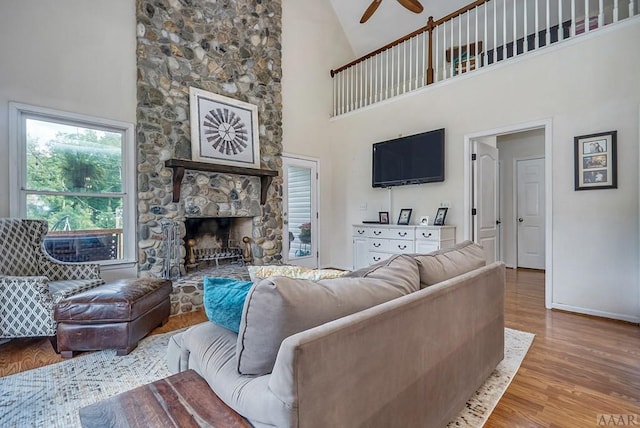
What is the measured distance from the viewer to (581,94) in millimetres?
3242

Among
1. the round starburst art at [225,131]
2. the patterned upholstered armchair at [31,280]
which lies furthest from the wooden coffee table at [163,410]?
the round starburst art at [225,131]

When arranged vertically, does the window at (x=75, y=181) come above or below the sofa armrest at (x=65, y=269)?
above

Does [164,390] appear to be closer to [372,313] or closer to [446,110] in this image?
[372,313]

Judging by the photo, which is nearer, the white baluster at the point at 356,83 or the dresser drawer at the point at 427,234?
the dresser drawer at the point at 427,234

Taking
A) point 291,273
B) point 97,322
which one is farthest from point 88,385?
point 291,273

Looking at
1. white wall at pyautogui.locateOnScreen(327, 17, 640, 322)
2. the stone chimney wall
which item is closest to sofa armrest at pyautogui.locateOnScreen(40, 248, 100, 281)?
the stone chimney wall

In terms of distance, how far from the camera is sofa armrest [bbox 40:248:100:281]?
2830 mm

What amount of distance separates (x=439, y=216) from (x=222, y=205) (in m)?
2.96

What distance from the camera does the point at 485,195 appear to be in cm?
434

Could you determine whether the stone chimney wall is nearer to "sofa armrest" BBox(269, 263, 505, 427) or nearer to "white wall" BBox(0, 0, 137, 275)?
"white wall" BBox(0, 0, 137, 275)

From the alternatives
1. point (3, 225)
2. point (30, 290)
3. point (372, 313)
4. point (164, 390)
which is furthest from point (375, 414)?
point (3, 225)

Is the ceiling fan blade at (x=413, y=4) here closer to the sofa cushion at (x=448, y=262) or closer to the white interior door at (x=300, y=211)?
the white interior door at (x=300, y=211)

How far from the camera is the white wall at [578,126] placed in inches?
118

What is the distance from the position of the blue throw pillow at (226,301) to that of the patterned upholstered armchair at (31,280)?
1.85 meters
